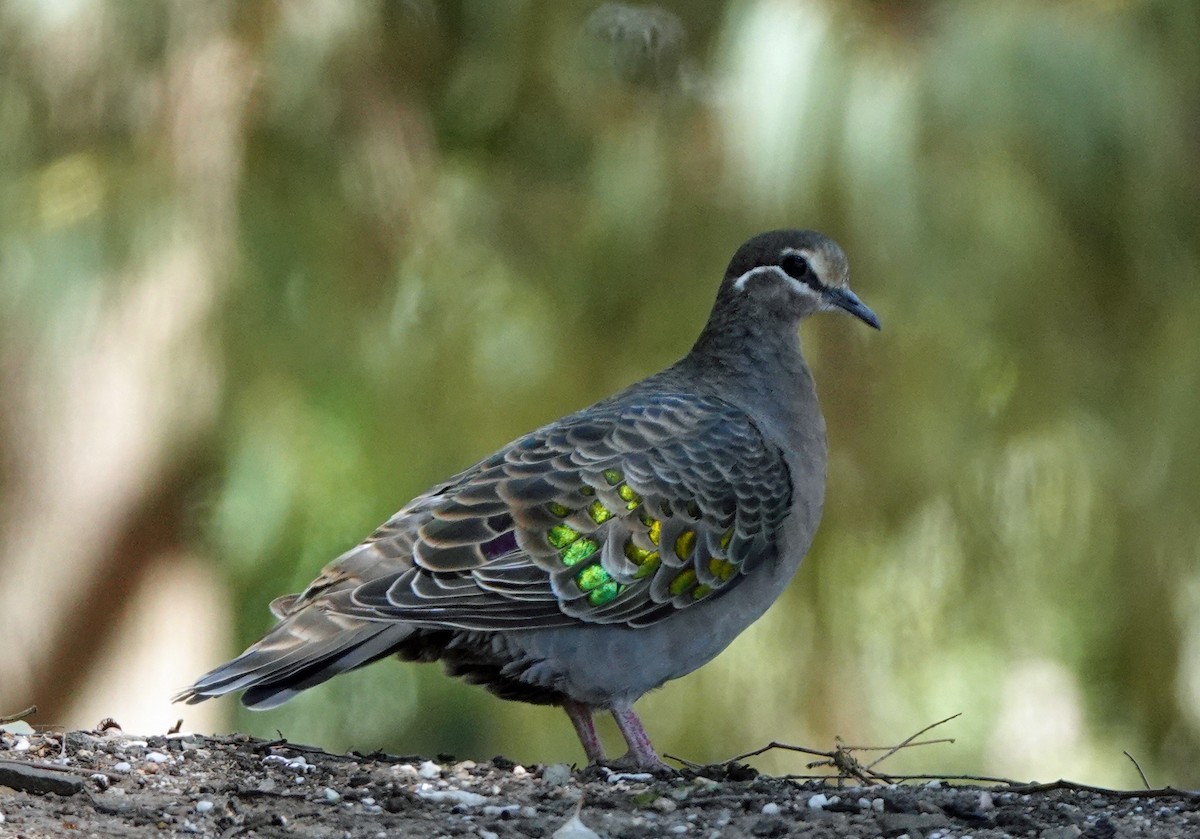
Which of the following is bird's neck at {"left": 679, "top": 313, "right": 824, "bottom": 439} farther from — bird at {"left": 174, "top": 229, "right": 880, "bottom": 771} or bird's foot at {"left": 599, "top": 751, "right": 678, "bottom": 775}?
bird's foot at {"left": 599, "top": 751, "right": 678, "bottom": 775}

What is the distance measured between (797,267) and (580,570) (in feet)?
3.43

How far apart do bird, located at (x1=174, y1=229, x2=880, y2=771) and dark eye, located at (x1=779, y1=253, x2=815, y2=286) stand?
437 millimetres

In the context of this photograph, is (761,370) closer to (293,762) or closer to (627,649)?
(627,649)

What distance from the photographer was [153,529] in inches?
201

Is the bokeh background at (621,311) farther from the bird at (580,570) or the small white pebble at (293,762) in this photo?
the small white pebble at (293,762)

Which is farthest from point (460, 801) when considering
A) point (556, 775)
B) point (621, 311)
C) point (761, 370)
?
point (621, 311)

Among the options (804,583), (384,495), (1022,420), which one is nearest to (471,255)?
(384,495)

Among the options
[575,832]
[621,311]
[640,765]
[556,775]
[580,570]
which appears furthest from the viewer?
[621,311]

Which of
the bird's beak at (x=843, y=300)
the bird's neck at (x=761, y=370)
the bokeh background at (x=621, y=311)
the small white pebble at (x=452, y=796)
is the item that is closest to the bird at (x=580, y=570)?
the bird's neck at (x=761, y=370)

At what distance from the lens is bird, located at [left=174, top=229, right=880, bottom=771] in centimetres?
291

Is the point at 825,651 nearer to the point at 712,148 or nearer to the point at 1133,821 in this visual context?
the point at 712,148

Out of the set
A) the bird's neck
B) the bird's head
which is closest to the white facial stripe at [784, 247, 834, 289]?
the bird's head

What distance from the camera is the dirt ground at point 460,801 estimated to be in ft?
7.80

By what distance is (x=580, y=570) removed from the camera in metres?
3.06
